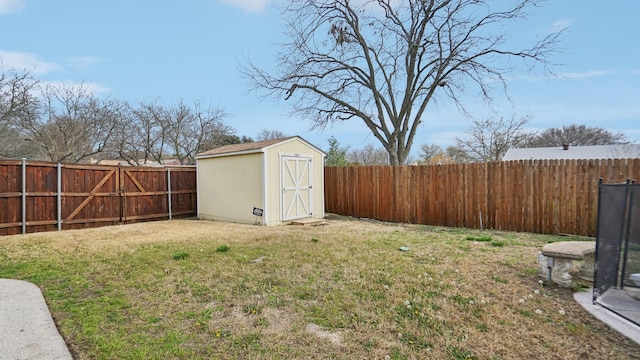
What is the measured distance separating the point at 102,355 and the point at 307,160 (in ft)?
25.3

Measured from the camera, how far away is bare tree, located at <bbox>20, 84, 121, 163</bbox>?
1523 centimetres

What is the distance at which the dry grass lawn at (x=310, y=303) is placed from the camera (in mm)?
2299

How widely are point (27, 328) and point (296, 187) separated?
6.93 meters

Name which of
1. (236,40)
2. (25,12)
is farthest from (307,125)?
(25,12)

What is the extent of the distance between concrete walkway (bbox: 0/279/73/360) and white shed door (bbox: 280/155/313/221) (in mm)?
5866

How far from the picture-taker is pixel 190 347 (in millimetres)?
2314

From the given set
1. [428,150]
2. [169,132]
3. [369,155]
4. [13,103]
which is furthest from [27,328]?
[369,155]

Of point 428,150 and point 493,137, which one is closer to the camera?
point 493,137

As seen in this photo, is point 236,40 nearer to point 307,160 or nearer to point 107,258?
point 307,160

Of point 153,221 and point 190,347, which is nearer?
point 190,347

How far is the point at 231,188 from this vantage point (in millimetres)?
9398

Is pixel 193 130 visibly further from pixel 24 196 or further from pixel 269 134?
pixel 24 196

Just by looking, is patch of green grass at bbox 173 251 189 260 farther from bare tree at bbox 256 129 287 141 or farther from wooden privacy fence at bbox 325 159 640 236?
bare tree at bbox 256 129 287 141

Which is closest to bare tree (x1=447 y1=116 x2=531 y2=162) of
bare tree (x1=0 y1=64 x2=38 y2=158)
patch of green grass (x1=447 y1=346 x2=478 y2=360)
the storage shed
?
the storage shed
